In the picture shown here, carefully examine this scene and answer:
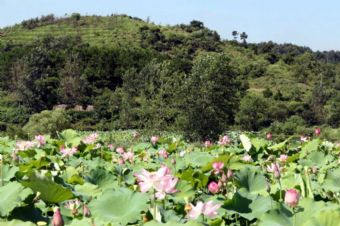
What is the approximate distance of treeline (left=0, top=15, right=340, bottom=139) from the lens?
31.4m

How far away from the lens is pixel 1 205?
1.75 m

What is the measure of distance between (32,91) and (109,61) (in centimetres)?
1026

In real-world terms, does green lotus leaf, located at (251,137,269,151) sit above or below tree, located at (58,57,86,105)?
above

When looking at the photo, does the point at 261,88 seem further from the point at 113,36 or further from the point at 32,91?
the point at 32,91

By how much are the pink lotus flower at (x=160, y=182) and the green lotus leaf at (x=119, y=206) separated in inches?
3.2

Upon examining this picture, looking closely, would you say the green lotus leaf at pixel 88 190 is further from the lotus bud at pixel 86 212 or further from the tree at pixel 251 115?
the tree at pixel 251 115

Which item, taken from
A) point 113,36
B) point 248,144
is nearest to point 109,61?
point 113,36

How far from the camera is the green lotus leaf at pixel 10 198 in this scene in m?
1.73

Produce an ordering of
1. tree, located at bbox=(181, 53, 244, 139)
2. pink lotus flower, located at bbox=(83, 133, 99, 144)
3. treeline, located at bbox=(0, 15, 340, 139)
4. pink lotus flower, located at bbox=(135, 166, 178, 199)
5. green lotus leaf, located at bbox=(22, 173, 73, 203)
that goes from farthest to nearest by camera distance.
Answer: treeline, located at bbox=(0, 15, 340, 139)
tree, located at bbox=(181, 53, 244, 139)
pink lotus flower, located at bbox=(83, 133, 99, 144)
green lotus leaf, located at bbox=(22, 173, 73, 203)
pink lotus flower, located at bbox=(135, 166, 178, 199)

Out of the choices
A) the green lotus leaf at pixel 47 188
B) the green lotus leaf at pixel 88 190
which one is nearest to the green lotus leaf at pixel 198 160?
the green lotus leaf at pixel 88 190

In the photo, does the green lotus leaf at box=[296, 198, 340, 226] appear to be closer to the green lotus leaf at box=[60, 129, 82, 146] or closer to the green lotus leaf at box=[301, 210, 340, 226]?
the green lotus leaf at box=[301, 210, 340, 226]

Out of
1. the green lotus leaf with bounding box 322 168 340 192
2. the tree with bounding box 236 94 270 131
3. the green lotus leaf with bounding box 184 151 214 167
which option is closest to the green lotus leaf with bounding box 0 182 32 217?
the green lotus leaf with bounding box 322 168 340 192

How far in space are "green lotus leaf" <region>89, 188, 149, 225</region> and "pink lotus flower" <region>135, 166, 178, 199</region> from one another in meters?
0.08

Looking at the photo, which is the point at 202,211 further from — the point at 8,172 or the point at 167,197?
the point at 8,172
